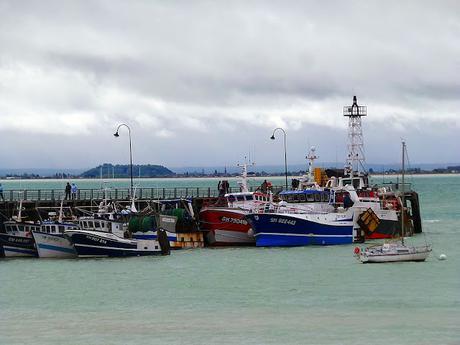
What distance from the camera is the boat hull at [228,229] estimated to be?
223 feet

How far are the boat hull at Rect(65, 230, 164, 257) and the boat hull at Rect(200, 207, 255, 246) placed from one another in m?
9.51

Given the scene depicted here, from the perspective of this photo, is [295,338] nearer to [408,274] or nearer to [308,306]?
[308,306]

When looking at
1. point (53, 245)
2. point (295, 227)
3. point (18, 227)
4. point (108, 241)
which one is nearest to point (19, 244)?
point (18, 227)

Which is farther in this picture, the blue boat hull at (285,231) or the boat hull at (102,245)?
the blue boat hull at (285,231)

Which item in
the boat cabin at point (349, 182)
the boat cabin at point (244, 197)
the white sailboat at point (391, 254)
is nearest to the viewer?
the white sailboat at point (391, 254)

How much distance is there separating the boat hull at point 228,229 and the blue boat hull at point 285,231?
1.89 m

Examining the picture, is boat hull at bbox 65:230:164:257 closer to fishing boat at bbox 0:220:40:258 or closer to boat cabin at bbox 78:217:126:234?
boat cabin at bbox 78:217:126:234

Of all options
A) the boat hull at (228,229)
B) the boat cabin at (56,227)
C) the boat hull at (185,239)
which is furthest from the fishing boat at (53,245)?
the boat hull at (228,229)

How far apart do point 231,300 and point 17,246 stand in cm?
2103

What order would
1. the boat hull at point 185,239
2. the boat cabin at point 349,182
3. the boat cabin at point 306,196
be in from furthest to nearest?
the boat cabin at point 349,182 < the boat cabin at point 306,196 < the boat hull at point 185,239

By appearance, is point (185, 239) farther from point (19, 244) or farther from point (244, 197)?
point (19, 244)

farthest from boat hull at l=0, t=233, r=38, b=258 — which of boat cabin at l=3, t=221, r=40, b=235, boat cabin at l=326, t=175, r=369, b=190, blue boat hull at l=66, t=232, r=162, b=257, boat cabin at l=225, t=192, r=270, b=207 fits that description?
boat cabin at l=326, t=175, r=369, b=190

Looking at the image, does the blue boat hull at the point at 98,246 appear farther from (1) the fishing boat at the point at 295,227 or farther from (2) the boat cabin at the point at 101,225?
(1) the fishing boat at the point at 295,227

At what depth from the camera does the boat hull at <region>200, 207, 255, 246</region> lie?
68000 mm
